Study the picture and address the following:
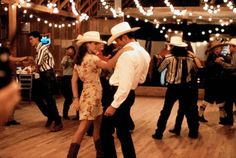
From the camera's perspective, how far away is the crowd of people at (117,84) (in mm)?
3459

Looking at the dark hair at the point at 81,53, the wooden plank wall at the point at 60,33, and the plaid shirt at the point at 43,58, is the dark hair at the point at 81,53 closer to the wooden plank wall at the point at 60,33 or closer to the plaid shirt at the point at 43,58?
the plaid shirt at the point at 43,58

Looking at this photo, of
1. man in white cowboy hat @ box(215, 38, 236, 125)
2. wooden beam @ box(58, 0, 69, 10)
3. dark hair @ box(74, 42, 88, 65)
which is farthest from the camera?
wooden beam @ box(58, 0, 69, 10)

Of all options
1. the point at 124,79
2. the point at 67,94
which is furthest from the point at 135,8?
the point at 124,79

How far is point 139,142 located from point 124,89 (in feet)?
8.03

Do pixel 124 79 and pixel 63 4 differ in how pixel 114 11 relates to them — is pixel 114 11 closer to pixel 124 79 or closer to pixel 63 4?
pixel 63 4

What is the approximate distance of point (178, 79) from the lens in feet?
19.0

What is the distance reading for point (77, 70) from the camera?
4246mm

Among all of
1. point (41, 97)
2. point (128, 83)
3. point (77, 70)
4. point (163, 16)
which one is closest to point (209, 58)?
point (41, 97)

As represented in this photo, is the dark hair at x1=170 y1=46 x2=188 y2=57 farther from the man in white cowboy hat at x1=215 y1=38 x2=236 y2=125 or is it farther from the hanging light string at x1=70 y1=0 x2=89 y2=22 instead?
the hanging light string at x1=70 y1=0 x2=89 y2=22

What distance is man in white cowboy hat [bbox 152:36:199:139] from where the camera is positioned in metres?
5.82

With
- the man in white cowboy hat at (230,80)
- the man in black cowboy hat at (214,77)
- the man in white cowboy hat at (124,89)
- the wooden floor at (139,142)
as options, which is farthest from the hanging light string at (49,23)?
the man in white cowboy hat at (124,89)

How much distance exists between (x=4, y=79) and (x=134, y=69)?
272cm

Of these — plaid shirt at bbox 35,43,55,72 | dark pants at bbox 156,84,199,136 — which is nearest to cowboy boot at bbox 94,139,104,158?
dark pants at bbox 156,84,199,136

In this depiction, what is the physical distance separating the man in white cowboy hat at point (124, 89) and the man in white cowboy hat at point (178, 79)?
2.07 metres
